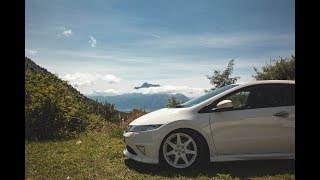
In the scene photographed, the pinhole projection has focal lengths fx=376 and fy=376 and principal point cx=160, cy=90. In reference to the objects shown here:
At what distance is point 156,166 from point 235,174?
1544 mm

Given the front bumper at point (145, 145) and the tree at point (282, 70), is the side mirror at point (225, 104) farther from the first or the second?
the tree at point (282, 70)

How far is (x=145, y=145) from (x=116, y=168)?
0.86 metres

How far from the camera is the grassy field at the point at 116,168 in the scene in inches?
260

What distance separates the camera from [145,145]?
6.94 meters

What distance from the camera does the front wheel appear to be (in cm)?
684

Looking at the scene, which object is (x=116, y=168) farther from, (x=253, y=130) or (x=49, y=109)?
(x=49, y=109)

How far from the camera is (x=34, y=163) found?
26.2ft

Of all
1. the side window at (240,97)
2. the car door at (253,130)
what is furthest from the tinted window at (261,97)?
the car door at (253,130)

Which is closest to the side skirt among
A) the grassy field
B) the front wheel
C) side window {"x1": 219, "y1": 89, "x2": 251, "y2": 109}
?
the grassy field

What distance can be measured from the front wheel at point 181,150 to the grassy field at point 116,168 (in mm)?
165

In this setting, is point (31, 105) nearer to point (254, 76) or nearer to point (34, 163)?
point (34, 163)


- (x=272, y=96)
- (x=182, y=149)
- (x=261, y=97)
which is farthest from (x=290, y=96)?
(x=182, y=149)
